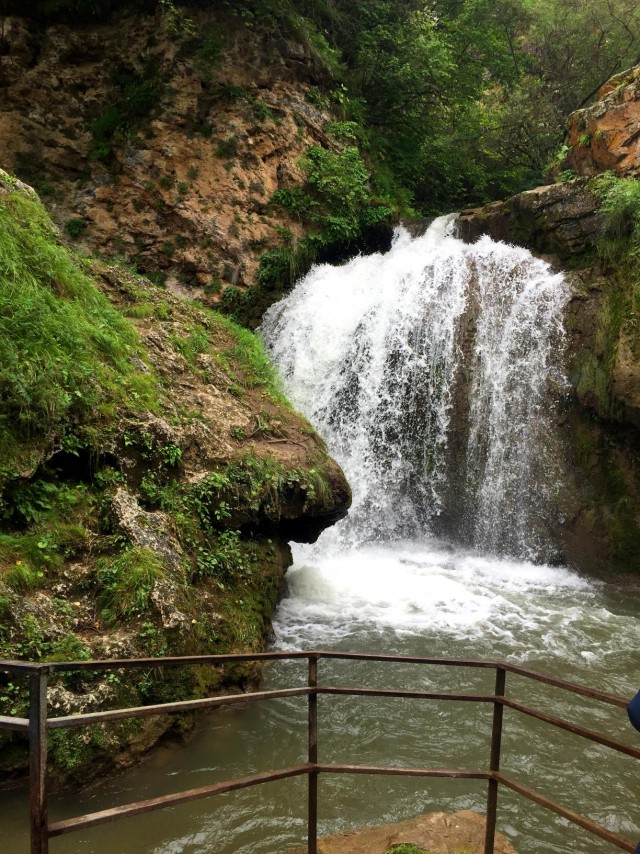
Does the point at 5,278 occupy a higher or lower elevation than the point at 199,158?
lower

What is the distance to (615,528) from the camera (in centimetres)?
966

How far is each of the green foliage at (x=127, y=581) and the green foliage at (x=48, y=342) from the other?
1.14 meters

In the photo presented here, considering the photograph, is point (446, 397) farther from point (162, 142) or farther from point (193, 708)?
point (193, 708)

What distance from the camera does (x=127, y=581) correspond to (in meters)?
4.71

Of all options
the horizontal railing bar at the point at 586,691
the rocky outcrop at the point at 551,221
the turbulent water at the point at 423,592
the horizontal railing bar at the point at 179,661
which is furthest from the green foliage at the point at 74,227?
the horizontal railing bar at the point at 586,691

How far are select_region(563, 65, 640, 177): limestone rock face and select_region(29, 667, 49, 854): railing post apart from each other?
12.4 meters

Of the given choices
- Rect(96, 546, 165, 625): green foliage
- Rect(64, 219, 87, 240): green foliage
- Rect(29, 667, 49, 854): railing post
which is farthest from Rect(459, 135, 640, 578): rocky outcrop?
Rect(29, 667, 49, 854): railing post

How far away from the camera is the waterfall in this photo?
10.4 m

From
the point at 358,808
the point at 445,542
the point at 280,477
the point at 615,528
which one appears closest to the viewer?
the point at 358,808

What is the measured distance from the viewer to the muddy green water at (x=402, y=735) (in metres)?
3.84

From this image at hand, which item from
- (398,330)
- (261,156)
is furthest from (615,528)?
(261,156)

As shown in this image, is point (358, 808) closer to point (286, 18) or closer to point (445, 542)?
point (445, 542)

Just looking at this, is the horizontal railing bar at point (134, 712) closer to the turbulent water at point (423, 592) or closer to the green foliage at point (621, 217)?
the turbulent water at point (423, 592)

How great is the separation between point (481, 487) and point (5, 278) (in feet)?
26.2
